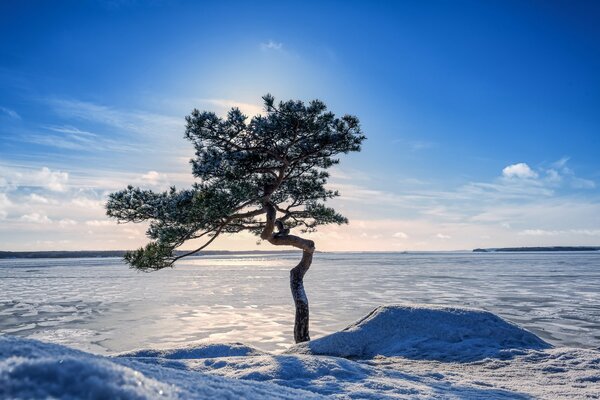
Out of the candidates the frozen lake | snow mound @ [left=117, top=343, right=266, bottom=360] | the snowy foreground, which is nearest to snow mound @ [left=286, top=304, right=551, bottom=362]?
the snowy foreground

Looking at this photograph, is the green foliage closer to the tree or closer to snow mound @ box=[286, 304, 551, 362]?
the tree

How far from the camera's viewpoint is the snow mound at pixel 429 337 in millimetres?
8672

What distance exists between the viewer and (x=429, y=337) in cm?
941

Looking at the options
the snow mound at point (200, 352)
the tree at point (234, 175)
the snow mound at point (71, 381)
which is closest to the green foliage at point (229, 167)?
the tree at point (234, 175)

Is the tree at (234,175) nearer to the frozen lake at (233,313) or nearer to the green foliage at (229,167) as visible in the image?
the green foliage at (229,167)

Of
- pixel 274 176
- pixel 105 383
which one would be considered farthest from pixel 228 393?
pixel 274 176

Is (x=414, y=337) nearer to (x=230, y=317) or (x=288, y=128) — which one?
(x=288, y=128)

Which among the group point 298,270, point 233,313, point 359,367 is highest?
point 298,270

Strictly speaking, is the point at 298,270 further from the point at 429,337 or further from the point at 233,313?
the point at 233,313

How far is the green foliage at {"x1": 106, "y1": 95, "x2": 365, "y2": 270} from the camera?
10.3 m

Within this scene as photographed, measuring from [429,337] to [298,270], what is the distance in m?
4.34

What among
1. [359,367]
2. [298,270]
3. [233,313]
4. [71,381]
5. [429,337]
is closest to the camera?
[71,381]

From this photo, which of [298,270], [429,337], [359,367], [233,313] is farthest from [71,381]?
[233,313]

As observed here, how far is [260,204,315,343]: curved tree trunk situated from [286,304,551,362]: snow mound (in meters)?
2.19
